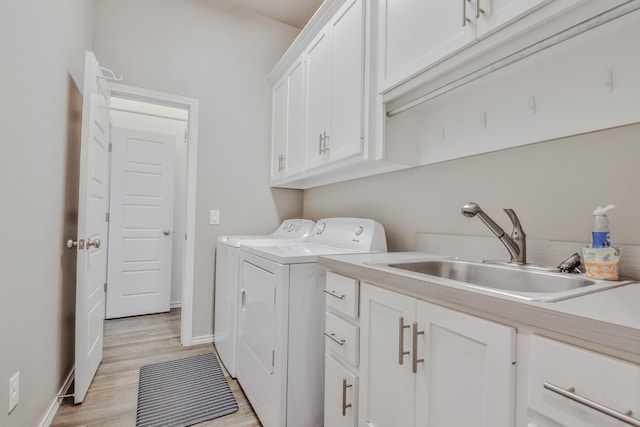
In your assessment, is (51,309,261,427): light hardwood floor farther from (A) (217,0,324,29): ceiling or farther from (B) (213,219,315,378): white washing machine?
(A) (217,0,324,29): ceiling

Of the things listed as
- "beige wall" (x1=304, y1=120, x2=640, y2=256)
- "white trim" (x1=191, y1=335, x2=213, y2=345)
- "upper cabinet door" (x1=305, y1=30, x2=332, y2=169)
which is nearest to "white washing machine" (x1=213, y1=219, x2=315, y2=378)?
"white trim" (x1=191, y1=335, x2=213, y2=345)

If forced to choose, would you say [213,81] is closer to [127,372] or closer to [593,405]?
[127,372]

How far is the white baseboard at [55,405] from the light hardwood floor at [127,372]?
0.10 feet

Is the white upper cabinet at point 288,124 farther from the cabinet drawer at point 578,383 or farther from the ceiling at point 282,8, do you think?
the cabinet drawer at point 578,383

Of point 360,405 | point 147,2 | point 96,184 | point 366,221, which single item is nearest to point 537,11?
point 366,221

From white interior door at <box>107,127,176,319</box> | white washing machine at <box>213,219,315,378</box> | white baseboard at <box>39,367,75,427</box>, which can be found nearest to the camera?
white baseboard at <box>39,367,75,427</box>

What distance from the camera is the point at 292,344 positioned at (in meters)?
1.43

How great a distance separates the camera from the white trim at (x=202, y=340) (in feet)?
8.70

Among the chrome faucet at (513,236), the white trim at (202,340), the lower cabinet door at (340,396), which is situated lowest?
the white trim at (202,340)

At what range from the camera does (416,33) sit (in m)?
1.31

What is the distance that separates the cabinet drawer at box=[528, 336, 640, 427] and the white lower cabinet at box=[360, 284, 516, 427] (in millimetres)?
60

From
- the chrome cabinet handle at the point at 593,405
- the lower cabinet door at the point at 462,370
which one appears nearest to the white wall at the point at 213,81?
the lower cabinet door at the point at 462,370

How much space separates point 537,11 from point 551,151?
0.48 meters

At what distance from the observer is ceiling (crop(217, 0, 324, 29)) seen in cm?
274
